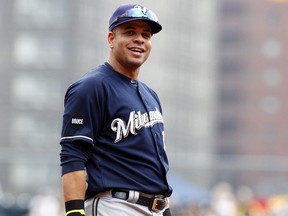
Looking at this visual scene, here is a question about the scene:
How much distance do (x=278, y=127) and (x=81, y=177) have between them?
107 metres

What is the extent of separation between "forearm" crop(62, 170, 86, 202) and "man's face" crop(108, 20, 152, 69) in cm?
70

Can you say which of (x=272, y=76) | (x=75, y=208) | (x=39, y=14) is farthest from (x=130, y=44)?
(x=272, y=76)

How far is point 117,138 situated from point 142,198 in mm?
350

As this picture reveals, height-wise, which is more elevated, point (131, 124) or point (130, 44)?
point (130, 44)

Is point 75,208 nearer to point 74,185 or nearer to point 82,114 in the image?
point 74,185

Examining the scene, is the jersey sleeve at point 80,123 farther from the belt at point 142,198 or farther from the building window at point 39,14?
the building window at point 39,14

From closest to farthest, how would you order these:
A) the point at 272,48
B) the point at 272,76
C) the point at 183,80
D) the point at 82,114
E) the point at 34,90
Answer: the point at 82,114 → the point at 34,90 → the point at 183,80 → the point at 272,76 → the point at 272,48

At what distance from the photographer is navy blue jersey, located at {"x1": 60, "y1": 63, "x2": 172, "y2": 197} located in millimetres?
6273

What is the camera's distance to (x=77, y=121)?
6.27 metres

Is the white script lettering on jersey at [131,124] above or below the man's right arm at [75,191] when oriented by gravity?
above

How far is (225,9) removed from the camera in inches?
4715

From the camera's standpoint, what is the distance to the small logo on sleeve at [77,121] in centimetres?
627

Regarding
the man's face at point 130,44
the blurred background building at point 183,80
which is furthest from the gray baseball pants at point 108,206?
→ the blurred background building at point 183,80

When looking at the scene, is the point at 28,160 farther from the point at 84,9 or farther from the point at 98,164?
the point at 98,164
